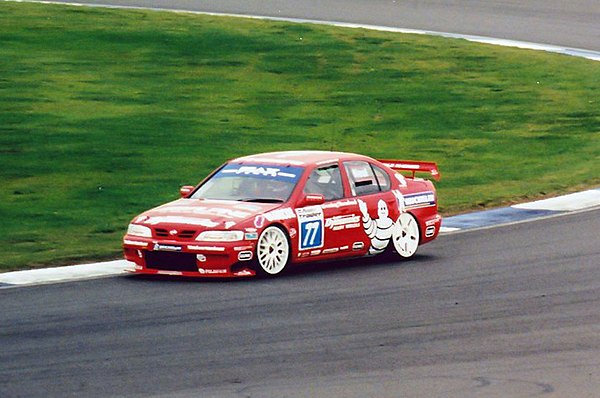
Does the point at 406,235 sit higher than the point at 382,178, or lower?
lower

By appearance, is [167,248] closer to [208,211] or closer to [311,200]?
[208,211]

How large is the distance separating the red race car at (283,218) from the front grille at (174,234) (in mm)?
10

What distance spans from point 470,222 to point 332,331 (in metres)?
7.54

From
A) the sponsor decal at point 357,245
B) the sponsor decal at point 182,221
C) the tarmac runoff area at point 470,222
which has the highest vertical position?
the sponsor decal at point 182,221

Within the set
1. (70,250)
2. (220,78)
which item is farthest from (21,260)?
(220,78)

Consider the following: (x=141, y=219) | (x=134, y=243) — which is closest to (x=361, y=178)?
(x=141, y=219)

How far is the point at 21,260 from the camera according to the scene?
53.3 ft

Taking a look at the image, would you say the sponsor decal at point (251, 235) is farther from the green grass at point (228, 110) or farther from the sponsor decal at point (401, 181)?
the sponsor decal at point (401, 181)

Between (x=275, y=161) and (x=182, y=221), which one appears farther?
(x=275, y=161)

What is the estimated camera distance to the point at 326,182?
16188 millimetres

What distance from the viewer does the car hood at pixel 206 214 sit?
14977 mm

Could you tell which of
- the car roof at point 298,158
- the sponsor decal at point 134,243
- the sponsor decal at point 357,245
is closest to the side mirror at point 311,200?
the car roof at point 298,158

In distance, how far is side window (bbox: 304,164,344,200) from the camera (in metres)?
16.0

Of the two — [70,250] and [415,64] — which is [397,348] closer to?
[70,250]
